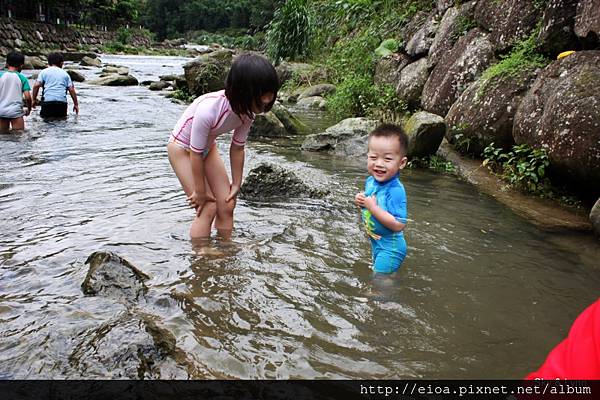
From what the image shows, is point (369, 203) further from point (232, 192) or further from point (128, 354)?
point (128, 354)

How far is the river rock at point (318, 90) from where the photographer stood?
48.8ft

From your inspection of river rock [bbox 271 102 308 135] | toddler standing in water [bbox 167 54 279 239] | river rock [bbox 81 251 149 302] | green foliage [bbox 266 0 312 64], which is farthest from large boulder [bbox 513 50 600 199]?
green foliage [bbox 266 0 312 64]

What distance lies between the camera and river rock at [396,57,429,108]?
9766 millimetres

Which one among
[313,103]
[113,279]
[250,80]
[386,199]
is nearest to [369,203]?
[386,199]

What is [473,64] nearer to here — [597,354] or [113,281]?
[113,281]

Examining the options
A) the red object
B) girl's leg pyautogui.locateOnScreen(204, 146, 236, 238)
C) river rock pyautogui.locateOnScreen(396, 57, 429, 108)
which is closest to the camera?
the red object

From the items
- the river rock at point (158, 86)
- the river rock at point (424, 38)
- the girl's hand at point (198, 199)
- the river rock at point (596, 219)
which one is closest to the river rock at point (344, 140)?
the river rock at point (424, 38)

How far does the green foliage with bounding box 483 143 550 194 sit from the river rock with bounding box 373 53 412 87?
529 centimetres

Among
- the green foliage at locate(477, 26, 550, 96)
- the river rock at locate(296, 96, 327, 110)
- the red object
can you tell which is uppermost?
the green foliage at locate(477, 26, 550, 96)

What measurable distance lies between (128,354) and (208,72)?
12.6 m

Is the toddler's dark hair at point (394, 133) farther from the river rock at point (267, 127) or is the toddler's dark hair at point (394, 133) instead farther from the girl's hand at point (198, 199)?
the river rock at point (267, 127)

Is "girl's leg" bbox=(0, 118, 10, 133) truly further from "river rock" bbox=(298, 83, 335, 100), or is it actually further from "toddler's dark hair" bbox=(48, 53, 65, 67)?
"river rock" bbox=(298, 83, 335, 100)

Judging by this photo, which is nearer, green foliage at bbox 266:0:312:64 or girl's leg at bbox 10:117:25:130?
girl's leg at bbox 10:117:25:130

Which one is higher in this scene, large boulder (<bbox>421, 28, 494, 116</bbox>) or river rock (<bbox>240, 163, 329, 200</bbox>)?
large boulder (<bbox>421, 28, 494, 116</bbox>)
